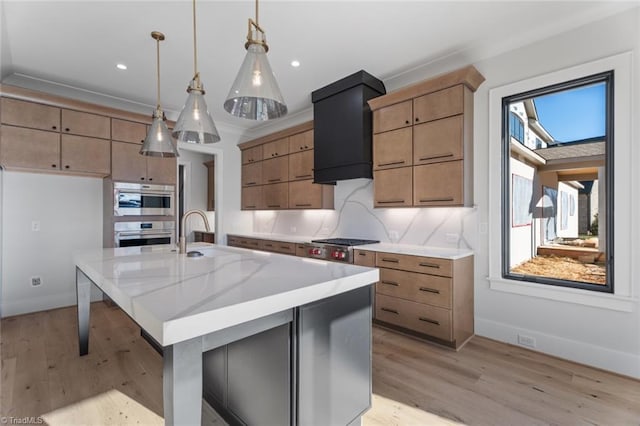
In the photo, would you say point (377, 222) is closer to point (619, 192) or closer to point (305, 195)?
point (305, 195)

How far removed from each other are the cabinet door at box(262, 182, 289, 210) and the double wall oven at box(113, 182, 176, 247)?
1427 mm

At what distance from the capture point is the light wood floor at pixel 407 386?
1.78m

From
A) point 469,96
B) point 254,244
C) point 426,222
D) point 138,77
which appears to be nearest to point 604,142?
point 469,96

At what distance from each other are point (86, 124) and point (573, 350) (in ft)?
18.3

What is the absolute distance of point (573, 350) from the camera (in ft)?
7.96

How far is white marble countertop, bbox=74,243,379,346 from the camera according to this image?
900mm

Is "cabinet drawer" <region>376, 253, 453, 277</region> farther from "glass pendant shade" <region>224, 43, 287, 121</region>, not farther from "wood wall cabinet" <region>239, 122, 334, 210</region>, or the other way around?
"glass pendant shade" <region>224, 43, 287, 121</region>

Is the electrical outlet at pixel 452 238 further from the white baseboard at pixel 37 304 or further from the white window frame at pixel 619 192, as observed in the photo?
the white baseboard at pixel 37 304

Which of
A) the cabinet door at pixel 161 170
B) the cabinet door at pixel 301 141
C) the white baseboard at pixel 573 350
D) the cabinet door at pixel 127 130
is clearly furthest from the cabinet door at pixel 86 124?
the white baseboard at pixel 573 350

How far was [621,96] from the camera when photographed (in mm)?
2238

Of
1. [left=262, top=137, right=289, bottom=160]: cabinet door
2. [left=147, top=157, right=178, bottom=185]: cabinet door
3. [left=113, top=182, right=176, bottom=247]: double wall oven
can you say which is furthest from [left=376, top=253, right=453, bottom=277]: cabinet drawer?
[left=147, top=157, right=178, bottom=185]: cabinet door

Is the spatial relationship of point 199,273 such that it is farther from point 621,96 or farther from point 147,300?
point 621,96

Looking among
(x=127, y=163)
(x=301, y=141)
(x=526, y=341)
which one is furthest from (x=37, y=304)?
(x=526, y=341)

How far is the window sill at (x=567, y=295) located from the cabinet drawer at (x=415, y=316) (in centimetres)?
65
